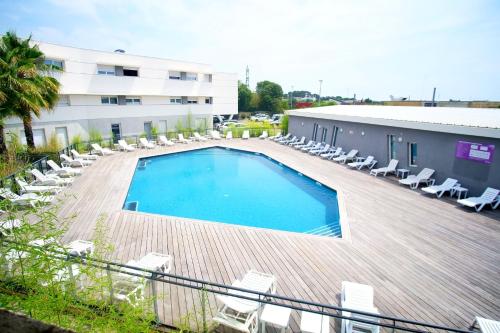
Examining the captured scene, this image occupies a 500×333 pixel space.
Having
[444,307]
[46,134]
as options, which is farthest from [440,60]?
[46,134]

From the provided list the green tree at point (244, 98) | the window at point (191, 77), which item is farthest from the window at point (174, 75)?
the green tree at point (244, 98)

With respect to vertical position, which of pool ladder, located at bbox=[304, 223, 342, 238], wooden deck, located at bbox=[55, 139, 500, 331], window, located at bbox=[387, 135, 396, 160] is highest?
window, located at bbox=[387, 135, 396, 160]

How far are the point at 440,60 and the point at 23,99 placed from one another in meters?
26.9

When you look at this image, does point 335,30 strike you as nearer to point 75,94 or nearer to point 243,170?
point 243,170

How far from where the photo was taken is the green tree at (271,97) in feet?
205

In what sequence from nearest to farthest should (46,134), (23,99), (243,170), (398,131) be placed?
(23,99) → (398,131) → (243,170) → (46,134)

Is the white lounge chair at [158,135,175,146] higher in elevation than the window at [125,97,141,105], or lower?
lower

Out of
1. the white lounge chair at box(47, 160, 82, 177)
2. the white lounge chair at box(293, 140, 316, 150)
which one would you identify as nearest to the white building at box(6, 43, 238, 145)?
the white lounge chair at box(47, 160, 82, 177)

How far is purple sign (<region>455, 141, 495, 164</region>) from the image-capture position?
30.7 feet

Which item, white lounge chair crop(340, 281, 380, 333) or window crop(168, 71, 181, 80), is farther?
window crop(168, 71, 181, 80)

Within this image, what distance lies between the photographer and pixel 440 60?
2217cm

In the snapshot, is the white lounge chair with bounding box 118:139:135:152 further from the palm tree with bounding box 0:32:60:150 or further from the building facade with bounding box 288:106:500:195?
the building facade with bounding box 288:106:500:195

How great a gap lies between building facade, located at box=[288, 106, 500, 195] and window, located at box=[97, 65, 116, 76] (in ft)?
53.4

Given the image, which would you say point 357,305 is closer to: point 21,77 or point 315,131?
point 21,77
